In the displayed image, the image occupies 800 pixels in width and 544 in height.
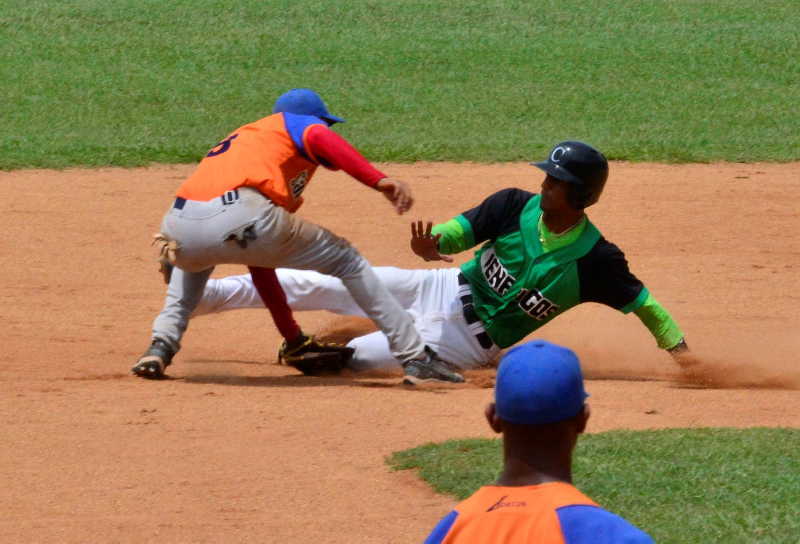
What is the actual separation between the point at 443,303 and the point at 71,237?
3.94 m

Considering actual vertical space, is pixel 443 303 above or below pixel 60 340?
above

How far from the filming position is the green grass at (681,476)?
506 centimetres

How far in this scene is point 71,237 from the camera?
410 inches

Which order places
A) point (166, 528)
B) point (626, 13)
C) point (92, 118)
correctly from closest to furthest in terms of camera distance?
point (166, 528) → point (92, 118) → point (626, 13)

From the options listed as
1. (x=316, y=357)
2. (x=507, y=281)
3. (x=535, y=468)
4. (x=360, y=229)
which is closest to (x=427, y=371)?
(x=507, y=281)

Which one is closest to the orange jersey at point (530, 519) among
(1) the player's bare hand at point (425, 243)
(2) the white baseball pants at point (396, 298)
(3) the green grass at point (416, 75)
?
(1) the player's bare hand at point (425, 243)

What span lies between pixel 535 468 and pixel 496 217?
427 centimetres

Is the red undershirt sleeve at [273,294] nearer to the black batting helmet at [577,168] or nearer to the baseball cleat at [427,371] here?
the baseball cleat at [427,371]

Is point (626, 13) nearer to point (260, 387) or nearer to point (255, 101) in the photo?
point (255, 101)

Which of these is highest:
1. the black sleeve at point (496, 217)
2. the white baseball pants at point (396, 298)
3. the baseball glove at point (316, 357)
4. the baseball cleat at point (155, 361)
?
the black sleeve at point (496, 217)

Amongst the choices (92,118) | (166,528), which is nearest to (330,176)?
(92,118)

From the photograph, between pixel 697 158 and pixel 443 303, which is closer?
pixel 443 303

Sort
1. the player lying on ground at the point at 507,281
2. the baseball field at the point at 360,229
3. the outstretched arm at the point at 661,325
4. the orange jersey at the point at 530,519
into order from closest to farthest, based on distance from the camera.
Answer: the orange jersey at the point at 530,519
the baseball field at the point at 360,229
the player lying on ground at the point at 507,281
the outstretched arm at the point at 661,325

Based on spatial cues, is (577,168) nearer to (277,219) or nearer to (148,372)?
(277,219)
